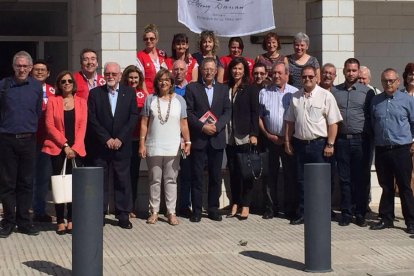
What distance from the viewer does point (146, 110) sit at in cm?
1173

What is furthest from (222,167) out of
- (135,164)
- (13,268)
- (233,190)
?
(13,268)

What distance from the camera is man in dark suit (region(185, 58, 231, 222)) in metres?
12.0

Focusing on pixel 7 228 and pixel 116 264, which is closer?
pixel 116 264

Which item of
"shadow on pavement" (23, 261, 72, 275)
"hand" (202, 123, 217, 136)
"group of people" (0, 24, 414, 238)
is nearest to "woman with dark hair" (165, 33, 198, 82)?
"group of people" (0, 24, 414, 238)

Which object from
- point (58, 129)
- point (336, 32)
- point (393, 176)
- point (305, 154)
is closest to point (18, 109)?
point (58, 129)

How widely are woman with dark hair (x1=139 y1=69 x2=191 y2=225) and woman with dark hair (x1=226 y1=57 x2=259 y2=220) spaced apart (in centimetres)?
67

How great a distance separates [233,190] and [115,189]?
1.71m

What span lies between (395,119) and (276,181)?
194cm

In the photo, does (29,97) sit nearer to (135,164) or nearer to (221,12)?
(135,164)

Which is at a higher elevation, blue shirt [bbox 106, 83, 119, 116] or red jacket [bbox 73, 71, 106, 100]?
red jacket [bbox 73, 71, 106, 100]

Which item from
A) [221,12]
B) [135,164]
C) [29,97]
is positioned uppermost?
[221,12]

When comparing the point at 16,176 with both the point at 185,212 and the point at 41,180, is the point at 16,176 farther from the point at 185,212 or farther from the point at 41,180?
the point at 185,212

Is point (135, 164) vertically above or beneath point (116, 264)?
above

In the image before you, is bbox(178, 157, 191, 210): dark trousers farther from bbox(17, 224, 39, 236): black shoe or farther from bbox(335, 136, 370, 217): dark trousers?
bbox(17, 224, 39, 236): black shoe
